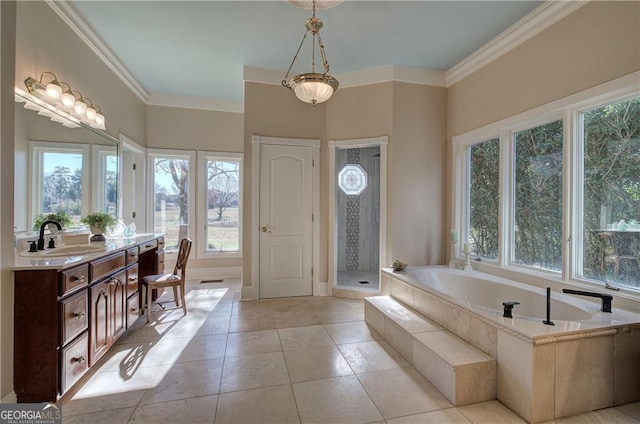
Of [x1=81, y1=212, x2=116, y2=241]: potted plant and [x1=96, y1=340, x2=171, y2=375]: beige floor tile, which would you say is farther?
[x1=81, y1=212, x2=116, y2=241]: potted plant

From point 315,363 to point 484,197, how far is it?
271 centimetres

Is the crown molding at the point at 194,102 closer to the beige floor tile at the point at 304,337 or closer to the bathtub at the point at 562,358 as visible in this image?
the beige floor tile at the point at 304,337

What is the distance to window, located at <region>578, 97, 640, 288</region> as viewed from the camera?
2113mm

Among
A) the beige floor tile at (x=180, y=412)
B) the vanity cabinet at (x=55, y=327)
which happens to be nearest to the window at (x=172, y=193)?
the vanity cabinet at (x=55, y=327)

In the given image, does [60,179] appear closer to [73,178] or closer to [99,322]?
[73,178]

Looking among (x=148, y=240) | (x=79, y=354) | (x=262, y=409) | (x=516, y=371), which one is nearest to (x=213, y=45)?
(x=148, y=240)

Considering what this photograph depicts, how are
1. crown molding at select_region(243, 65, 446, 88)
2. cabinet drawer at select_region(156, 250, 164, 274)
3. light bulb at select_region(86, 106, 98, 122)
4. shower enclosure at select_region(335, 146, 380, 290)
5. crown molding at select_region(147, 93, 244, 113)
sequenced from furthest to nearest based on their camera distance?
shower enclosure at select_region(335, 146, 380, 290) → crown molding at select_region(147, 93, 244, 113) → crown molding at select_region(243, 65, 446, 88) → cabinet drawer at select_region(156, 250, 164, 274) → light bulb at select_region(86, 106, 98, 122)

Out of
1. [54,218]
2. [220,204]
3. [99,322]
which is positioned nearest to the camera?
[99,322]

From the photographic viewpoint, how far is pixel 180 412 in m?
1.73

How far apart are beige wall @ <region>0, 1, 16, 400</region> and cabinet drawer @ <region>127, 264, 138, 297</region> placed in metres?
1.01

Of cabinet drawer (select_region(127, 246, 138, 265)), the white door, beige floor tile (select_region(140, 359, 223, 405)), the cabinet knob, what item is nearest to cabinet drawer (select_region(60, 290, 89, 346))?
the cabinet knob

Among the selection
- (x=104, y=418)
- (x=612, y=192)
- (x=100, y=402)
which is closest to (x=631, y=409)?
(x=612, y=192)

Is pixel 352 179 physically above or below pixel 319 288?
above

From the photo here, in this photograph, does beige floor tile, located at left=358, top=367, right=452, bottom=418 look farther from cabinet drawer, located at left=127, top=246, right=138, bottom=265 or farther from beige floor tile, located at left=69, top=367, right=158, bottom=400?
cabinet drawer, located at left=127, top=246, right=138, bottom=265
